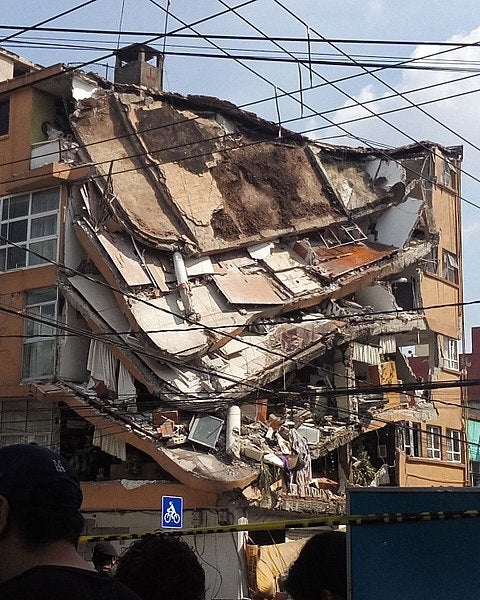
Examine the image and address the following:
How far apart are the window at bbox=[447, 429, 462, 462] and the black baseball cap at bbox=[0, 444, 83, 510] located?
90.2 feet

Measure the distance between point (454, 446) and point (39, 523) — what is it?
28318mm

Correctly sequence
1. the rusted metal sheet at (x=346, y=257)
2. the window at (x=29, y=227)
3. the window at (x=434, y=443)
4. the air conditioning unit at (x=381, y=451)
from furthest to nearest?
the window at (x=434, y=443), the air conditioning unit at (x=381, y=451), the rusted metal sheet at (x=346, y=257), the window at (x=29, y=227)

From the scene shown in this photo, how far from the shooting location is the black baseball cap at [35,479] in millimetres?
2215

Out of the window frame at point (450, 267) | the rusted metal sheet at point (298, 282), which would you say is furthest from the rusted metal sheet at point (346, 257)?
the window frame at point (450, 267)

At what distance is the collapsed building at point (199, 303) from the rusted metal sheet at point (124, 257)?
5cm

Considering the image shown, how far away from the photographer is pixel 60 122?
941 inches

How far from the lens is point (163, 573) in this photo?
3174 mm

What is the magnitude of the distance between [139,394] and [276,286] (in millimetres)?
4888

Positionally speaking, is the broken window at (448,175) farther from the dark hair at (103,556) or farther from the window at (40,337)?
the dark hair at (103,556)

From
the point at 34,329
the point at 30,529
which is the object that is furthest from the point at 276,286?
the point at 30,529

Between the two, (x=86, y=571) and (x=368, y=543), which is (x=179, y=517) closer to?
(x=368, y=543)

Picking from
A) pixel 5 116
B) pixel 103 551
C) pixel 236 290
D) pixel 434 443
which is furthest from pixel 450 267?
pixel 103 551

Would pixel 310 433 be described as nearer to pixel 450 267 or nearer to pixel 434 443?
pixel 434 443

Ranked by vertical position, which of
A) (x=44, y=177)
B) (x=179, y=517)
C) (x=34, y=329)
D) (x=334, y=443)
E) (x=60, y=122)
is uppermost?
(x=60, y=122)
